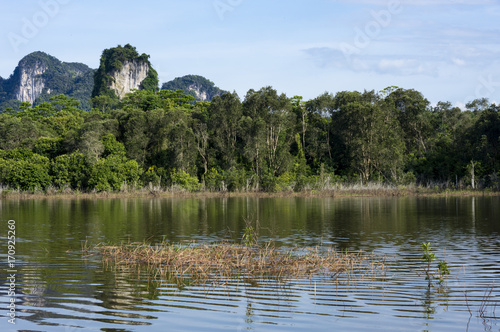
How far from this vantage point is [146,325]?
10734 mm

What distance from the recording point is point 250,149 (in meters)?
71.4

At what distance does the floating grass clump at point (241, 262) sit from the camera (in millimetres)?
15852

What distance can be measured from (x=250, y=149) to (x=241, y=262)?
5491 cm

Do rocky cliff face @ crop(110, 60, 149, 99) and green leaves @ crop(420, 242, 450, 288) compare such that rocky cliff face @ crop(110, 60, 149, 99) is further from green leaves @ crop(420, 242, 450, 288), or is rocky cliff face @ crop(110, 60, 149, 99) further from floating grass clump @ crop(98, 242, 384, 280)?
green leaves @ crop(420, 242, 450, 288)

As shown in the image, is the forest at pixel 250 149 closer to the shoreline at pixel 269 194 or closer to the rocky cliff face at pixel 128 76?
the shoreline at pixel 269 194

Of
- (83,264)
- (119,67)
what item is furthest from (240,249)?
(119,67)

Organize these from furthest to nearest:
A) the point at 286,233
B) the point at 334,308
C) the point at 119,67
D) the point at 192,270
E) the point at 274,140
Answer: the point at 119,67, the point at 274,140, the point at 286,233, the point at 192,270, the point at 334,308

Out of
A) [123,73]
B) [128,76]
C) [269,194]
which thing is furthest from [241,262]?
[128,76]

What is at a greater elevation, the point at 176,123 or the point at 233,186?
the point at 176,123

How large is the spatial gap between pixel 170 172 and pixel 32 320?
6010cm

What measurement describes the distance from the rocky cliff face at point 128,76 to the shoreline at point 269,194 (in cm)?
8874

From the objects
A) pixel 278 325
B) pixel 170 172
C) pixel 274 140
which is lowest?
pixel 278 325

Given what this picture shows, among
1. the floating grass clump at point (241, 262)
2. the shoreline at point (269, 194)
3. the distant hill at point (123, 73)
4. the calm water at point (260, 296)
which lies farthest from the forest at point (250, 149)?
the distant hill at point (123, 73)

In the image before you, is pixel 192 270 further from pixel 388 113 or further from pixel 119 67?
pixel 119 67
